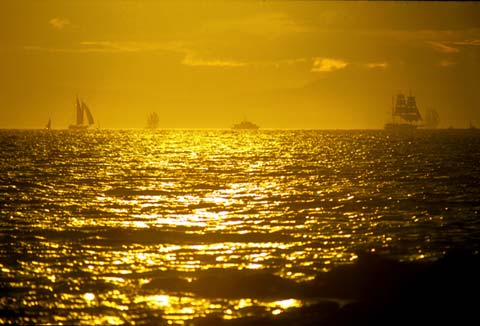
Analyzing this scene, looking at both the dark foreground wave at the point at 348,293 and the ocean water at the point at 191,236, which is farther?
the ocean water at the point at 191,236

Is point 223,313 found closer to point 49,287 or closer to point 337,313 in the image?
point 337,313

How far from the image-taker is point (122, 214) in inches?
2194

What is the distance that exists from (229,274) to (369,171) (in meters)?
72.9

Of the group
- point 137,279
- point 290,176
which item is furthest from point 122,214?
point 290,176

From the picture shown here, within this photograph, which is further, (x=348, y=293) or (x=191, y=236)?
(x=191, y=236)

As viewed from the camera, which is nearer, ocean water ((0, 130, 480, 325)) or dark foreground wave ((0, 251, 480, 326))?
dark foreground wave ((0, 251, 480, 326))

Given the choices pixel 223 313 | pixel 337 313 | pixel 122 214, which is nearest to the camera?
pixel 337 313

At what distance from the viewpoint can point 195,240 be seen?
140ft

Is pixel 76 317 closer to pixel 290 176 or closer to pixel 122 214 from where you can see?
pixel 122 214

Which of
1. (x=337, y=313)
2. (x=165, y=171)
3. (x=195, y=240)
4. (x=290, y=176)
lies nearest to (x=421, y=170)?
(x=290, y=176)

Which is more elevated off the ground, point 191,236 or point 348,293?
point 191,236

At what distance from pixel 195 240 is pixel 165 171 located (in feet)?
212

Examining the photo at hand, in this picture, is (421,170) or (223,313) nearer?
(223,313)

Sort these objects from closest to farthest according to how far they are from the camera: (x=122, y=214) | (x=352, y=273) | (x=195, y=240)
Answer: (x=352, y=273) → (x=195, y=240) → (x=122, y=214)
